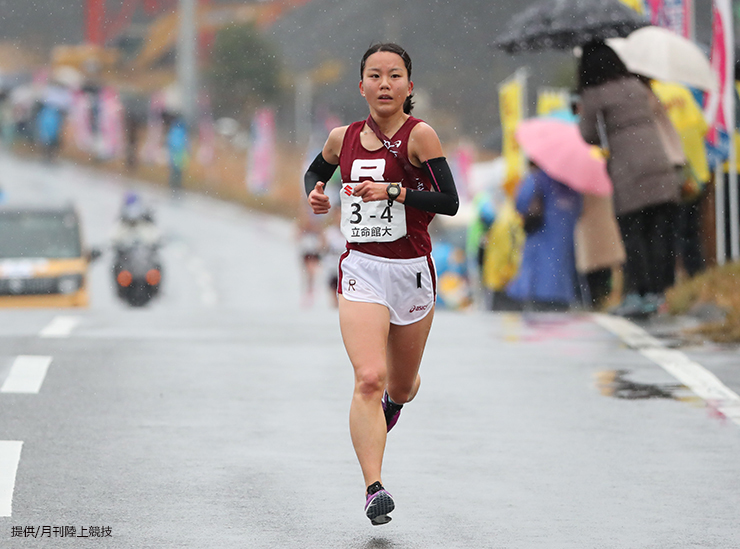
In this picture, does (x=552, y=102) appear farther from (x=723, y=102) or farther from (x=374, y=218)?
(x=374, y=218)

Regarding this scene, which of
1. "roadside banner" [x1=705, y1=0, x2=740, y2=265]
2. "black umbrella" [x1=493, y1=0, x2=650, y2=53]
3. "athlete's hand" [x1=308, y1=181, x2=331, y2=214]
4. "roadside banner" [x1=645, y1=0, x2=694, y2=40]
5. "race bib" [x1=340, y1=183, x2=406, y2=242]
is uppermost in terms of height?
"roadside banner" [x1=645, y1=0, x2=694, y2=40]

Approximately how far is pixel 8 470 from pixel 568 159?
7.66 metres

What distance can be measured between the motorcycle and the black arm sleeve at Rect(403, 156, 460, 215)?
16.8 m

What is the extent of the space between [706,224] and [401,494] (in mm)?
10659

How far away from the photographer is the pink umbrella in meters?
13.0

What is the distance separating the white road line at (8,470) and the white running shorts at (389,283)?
4.85 feet

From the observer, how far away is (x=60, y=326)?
1193 cm

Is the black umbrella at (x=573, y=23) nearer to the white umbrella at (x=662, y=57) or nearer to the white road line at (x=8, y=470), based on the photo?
the white umbrella at (x=662, y=57)

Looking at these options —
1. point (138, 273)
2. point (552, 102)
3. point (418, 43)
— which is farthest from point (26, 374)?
point (418, 43)

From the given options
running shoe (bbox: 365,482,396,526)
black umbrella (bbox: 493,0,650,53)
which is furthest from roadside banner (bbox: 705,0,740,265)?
running shoe (bbox: 365,482,396,526)

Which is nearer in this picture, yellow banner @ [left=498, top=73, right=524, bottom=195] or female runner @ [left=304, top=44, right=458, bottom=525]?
female runner @ [left=304, top=44, right=458, bottom=525]

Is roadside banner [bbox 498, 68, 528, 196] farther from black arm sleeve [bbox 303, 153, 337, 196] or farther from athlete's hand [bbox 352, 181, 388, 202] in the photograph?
athlete's hand [bbox 352, 181, 388, 202]

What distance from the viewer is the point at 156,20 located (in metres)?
140

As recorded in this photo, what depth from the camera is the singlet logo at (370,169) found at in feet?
18.6
